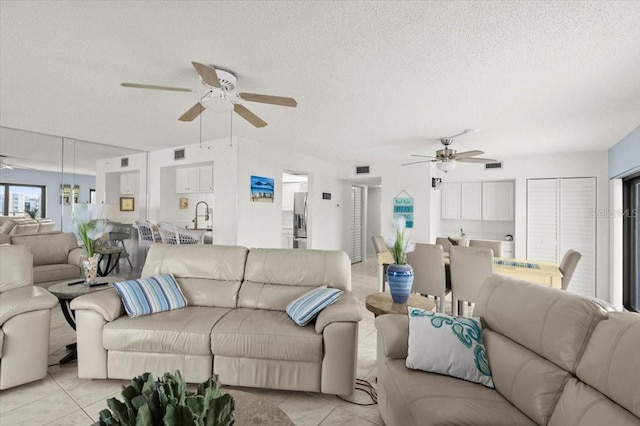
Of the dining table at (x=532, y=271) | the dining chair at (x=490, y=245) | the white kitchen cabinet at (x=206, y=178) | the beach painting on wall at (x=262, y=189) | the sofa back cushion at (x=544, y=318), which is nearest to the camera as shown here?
the sofa back cushion at (x=544, y=318)

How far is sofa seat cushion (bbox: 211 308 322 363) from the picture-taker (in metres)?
2.11

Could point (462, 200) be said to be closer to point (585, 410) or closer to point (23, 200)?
point (585, 410)

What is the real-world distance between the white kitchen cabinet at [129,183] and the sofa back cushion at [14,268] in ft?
13.0

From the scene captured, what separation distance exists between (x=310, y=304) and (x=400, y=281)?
689 millimetres

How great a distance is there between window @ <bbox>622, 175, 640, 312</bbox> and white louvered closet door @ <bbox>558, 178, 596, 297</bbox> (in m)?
0.46

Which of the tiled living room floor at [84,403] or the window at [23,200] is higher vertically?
the window at [23,200]

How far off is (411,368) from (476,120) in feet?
10.3

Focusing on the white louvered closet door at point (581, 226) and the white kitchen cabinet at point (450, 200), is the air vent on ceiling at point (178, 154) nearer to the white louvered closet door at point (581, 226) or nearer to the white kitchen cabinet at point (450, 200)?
the white kitchen cabinet at point (450, 200)

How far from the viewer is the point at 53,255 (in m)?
4.75

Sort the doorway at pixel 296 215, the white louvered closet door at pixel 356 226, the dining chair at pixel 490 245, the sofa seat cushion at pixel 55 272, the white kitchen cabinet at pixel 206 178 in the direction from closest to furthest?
the sofa seat cushion at pixel 55 272 → the dining chair at pixel 490 245 → the white kitchen cabinet at pixel 206 178 → the doorway at pixel 296 215 → the white louvered closet door at pixel 356 226

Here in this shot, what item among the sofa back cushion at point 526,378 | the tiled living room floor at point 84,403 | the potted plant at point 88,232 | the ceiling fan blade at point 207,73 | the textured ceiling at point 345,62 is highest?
the textured ceiling at point 345,62

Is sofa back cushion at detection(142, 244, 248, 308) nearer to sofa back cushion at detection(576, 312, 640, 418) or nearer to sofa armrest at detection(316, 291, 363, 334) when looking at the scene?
sofa armrest at detection(316, 291, 363, 334)

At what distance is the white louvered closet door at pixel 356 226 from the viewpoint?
7961 mm

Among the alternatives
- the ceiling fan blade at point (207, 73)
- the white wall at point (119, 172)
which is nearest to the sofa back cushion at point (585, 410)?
the ceiling fan blade at point (207, 73)
